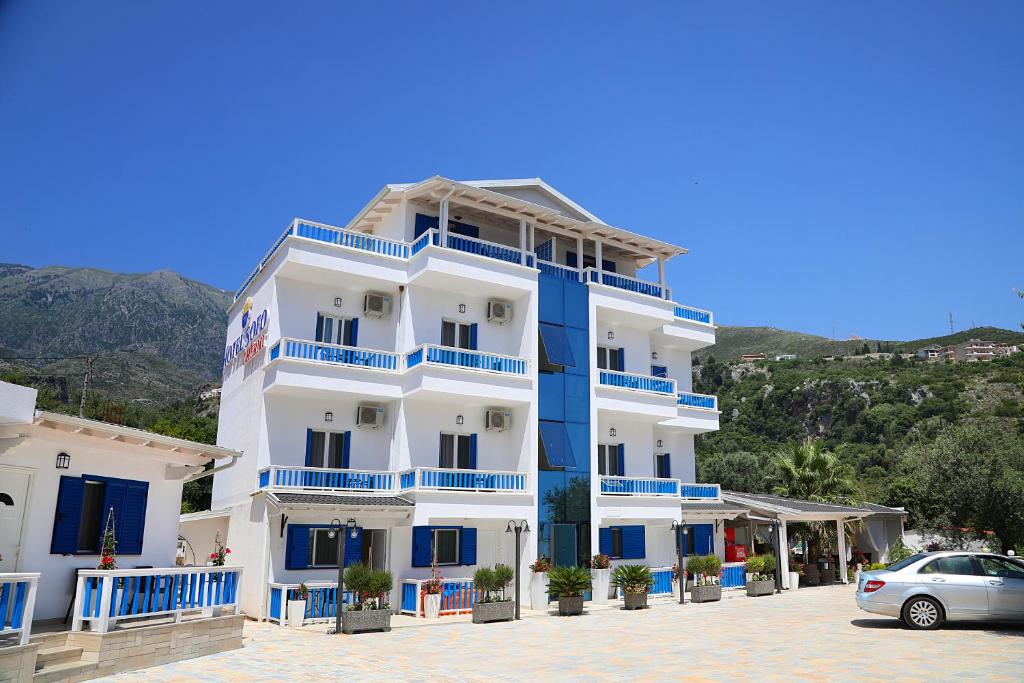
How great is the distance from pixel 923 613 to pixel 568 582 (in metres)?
9.10

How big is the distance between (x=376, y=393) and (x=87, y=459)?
33.3 feet

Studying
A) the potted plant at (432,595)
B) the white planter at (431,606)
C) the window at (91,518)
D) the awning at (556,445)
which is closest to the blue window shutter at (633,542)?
the awning at (556,445)

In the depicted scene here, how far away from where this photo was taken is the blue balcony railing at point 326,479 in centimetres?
2128

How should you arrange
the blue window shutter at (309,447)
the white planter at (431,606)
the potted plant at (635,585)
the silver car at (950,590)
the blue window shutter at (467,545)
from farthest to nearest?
the blue window shutter at (467,545) → the blue window shutter at (309,447) → the potted plant at (635,585) → the white planter at (431,606) → the silver car at (950,590)

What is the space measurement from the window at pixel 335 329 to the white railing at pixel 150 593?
428 inches

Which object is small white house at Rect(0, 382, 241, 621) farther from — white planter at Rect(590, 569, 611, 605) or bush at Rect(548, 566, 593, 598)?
white planter at Rect(590, 569, 611, 605)

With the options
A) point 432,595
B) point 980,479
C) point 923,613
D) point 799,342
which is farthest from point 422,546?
point 799,342

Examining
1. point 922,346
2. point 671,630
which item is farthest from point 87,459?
point 922,346

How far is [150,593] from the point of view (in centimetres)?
1241

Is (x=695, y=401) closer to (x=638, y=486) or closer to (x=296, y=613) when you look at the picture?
(x=638, y=486)

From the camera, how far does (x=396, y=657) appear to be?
549 inches

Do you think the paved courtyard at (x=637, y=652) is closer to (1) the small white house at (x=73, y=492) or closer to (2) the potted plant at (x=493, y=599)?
(2) the potted plant at (x=493, y=599)

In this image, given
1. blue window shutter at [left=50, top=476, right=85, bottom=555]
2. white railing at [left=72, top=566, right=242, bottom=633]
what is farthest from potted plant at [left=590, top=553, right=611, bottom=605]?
blue window shutter at [left=50, top=476, right=85, bottom=555]

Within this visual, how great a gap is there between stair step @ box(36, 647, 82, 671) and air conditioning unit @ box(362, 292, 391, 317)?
589 inches
